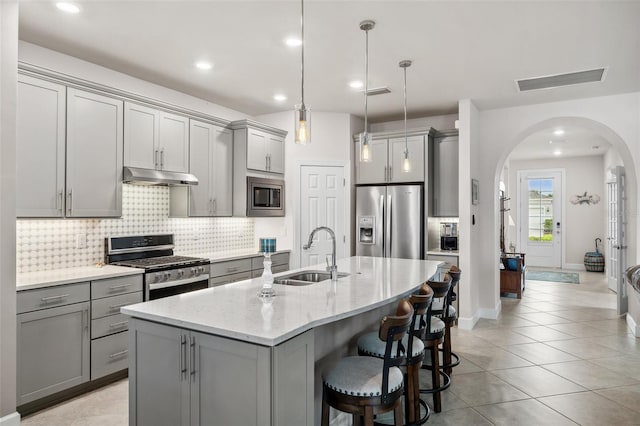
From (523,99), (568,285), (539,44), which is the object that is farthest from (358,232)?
(568,285)

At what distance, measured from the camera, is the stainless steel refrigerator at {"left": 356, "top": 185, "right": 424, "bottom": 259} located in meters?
5.35

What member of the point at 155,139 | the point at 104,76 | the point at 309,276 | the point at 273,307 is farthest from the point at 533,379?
the point at 104,76

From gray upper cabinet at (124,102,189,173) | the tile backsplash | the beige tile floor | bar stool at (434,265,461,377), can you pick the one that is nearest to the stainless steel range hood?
gray upper cabinet at (124,102,189,173)

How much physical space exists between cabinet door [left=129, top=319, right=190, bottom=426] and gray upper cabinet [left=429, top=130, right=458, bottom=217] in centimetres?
424

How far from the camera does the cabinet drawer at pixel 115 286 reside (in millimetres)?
3240

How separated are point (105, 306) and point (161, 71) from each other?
2.28 meters

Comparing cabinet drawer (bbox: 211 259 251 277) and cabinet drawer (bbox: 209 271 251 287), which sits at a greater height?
cabinet drawer (bbox: 211 259 251 277)

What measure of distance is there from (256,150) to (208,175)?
723 millimetres

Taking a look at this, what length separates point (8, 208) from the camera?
2537 mm

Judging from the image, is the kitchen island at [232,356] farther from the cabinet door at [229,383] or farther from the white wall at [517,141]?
the white wall at [517,141]

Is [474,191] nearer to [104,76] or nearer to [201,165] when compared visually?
[201,165]

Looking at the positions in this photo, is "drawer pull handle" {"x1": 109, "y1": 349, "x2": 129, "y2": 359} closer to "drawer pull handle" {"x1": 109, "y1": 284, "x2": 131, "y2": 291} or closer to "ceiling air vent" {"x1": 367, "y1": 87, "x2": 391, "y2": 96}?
"drawer pull handle" {"x1": 109, "y1": 284, "x2": 131, "y2": 291}

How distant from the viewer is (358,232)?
5691 mm

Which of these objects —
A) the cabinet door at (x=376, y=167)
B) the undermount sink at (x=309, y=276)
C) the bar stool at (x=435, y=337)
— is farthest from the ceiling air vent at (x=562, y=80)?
the undermount sink at (x=309, y=276)
